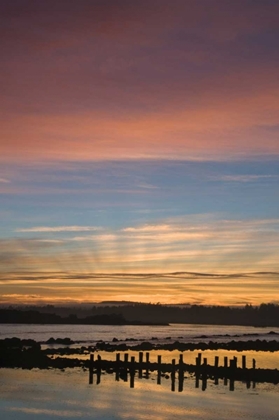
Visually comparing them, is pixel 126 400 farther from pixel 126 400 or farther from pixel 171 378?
pixel 171 378

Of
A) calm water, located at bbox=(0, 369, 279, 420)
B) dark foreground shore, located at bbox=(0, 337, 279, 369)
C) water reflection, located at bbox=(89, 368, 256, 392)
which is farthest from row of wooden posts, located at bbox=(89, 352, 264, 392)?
dark foreground shore, located at bbox=(0, 337, 279, 369)

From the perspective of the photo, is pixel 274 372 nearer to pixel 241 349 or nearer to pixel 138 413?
pixel 138 413

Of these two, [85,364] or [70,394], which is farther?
[85,364]

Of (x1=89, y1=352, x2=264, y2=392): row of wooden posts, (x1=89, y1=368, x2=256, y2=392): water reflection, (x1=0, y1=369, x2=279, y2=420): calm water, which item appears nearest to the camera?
(x1=0, y1=369, x2=279, y2=420): calm water

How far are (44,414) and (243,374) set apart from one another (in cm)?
2131

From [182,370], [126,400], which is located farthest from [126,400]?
[182,370]

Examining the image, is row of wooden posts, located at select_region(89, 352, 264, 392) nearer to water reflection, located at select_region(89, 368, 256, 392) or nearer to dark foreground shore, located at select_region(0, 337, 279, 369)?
water reflection, located at select_region(89, 368, 256, 392)

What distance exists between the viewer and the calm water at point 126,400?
36938mm

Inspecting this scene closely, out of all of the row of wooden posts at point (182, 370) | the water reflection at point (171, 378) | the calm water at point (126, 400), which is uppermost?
the row of wooden posts at point (182, 370)

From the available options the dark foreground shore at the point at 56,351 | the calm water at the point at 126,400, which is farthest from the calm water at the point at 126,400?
the dark foreground shore at the point at 56,351

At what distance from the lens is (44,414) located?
36.5 metres

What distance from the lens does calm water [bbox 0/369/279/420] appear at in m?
36.9

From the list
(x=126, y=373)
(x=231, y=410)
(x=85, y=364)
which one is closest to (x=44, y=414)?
(x=231, y=410)

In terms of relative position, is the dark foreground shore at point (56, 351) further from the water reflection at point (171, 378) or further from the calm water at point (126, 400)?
the calm water at point (126, 400)
